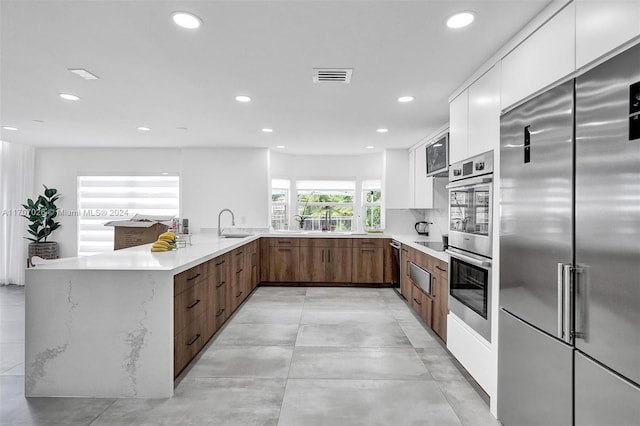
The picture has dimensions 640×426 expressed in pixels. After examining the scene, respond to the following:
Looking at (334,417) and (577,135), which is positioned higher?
(577,135)

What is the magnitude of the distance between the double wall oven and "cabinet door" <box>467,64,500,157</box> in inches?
3.4

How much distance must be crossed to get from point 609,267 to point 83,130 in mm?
5760

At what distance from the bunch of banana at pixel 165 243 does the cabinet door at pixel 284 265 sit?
258cm

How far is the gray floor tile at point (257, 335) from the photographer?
3.36 meters

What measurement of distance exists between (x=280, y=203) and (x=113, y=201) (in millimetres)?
2986

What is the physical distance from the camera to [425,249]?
12.6 feet

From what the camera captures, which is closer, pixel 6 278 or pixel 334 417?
pixel 334 417

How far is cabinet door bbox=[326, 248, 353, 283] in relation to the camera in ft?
19.4

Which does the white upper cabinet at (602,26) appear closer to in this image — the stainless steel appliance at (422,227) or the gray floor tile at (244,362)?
the gray floor tile at (244,362)

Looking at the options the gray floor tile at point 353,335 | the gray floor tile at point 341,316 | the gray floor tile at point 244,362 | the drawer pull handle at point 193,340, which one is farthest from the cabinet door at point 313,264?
the drawer pull handle at point 193,340

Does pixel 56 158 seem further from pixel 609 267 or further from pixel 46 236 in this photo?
pixel 609 267

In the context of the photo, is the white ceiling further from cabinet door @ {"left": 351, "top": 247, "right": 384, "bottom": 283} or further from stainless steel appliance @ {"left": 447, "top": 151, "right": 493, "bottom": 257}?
cabinet door @ {"left": 351, "top": 247, "right": 384, "bottom": 283}

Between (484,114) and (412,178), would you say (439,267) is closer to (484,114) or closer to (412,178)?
(484,114)

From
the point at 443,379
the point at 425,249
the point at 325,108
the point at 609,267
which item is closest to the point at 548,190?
the point at 609,267
